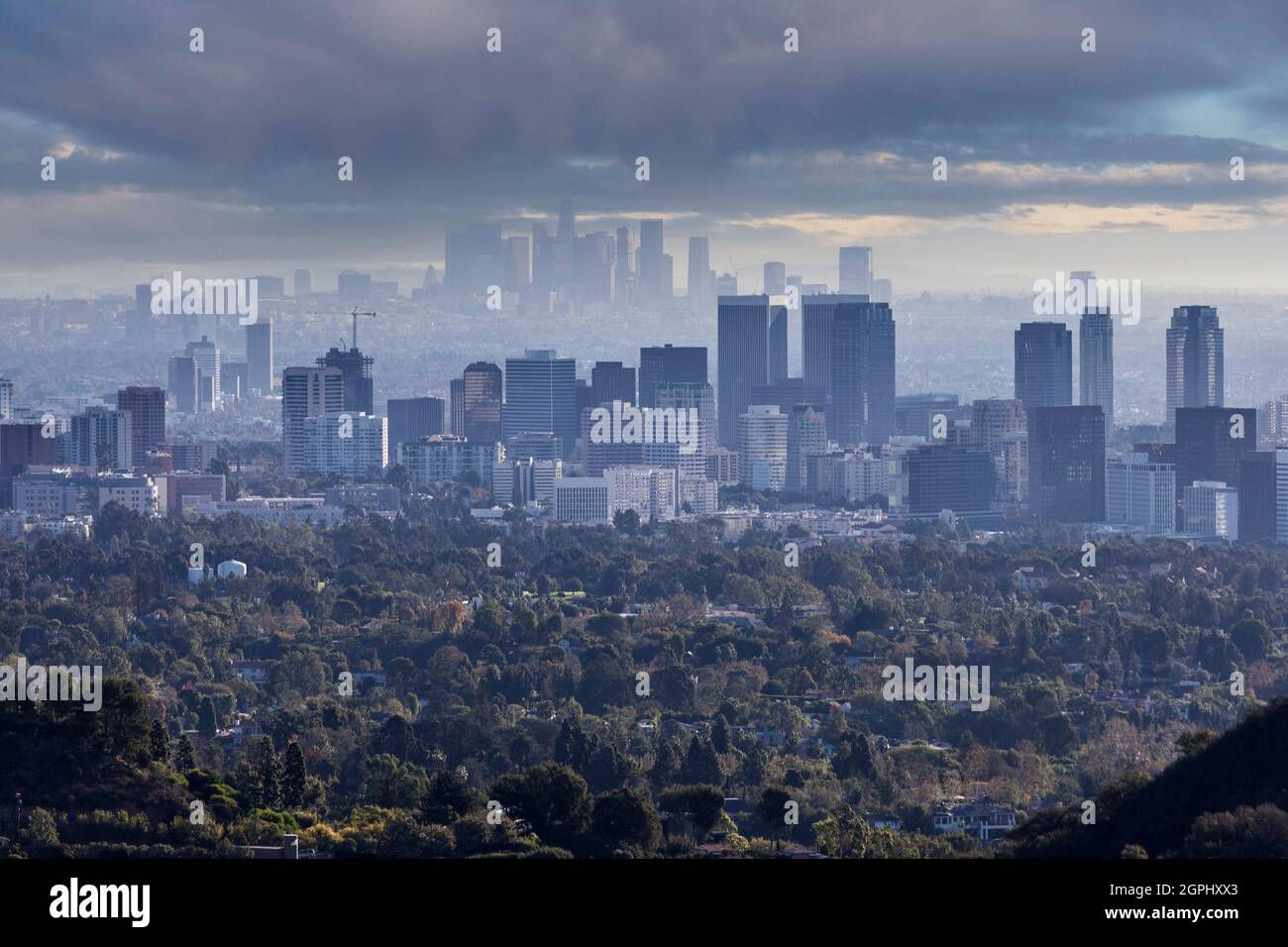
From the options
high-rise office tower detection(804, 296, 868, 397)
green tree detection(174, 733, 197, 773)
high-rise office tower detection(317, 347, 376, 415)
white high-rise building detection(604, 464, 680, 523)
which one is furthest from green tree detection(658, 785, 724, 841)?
high-rise office tower detection(804, 296, 868, 397)

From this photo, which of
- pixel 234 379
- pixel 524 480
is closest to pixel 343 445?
pixel 524 480

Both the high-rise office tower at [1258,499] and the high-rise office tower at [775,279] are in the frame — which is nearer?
the high-rise office tower at [1258,499]

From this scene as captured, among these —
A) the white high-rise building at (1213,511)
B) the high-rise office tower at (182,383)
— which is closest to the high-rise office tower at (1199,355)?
the white high-rise building at (1213,511)

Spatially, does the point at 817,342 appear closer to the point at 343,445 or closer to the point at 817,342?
the point at 817,342

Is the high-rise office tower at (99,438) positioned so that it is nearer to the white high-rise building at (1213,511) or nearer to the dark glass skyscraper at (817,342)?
the dark glass skyscraper at (817,342)

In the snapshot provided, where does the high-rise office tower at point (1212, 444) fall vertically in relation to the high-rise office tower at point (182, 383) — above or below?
below
